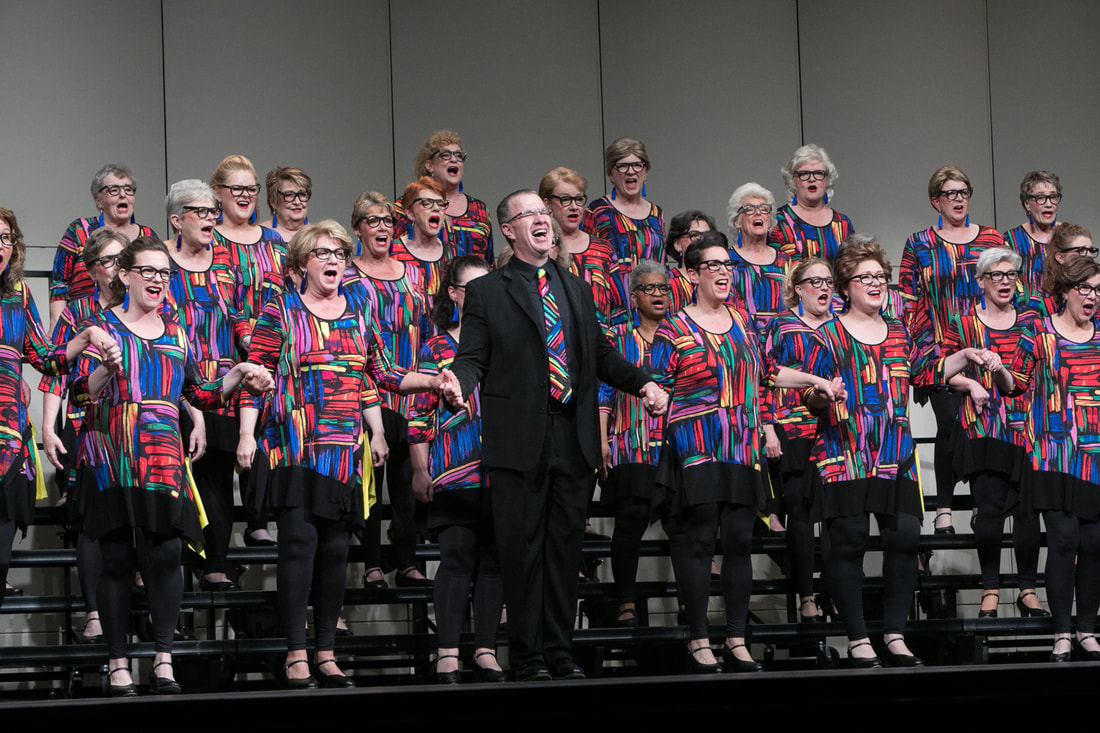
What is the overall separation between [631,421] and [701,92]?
164 inches

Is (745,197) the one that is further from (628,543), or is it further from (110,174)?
(110,174)

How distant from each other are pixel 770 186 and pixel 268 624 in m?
4.93

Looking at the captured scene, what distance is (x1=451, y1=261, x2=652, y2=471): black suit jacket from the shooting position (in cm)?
410

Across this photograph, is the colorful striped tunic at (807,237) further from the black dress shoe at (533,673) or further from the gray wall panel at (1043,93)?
the gray wall panel at (1043,93)

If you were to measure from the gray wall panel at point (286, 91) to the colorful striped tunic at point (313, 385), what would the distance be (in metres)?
3.79

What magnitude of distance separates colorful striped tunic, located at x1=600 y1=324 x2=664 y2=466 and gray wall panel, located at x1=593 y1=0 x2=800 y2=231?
364 centimetres

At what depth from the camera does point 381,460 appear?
475 cm

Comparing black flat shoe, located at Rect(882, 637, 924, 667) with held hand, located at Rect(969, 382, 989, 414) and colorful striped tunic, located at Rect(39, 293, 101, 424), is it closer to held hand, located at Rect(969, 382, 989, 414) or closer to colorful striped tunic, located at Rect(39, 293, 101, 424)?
held hand, located at Rect(969, 382, 989, 414)

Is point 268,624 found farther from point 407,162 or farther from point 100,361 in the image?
point 407,162

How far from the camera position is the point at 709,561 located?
15.7 ft

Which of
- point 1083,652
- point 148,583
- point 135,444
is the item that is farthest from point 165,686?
point 1083,652

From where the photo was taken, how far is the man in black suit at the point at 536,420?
4086 millimetres

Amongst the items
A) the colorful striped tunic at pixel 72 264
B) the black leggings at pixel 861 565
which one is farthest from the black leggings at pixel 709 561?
the colorful striped tunic at pixel 72 264

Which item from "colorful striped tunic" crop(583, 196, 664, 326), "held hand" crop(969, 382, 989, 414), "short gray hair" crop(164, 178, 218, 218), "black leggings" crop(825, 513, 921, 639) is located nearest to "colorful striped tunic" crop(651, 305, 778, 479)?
"black leggings" crop(825, 513, 921, 639)
